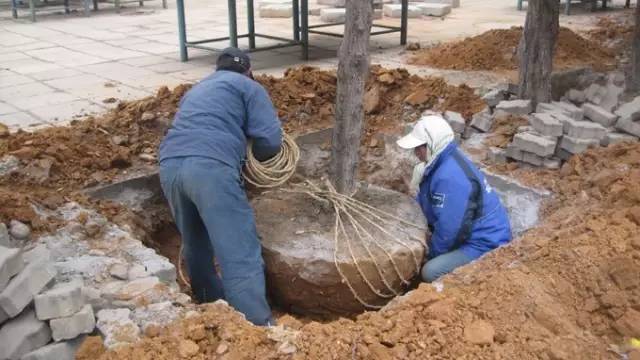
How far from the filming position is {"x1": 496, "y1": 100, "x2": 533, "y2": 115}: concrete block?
596 centimetres

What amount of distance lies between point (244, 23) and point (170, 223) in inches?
330

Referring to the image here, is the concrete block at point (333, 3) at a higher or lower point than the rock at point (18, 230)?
higher

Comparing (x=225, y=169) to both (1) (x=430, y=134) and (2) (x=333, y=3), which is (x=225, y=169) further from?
(2) (x=333, y=3)

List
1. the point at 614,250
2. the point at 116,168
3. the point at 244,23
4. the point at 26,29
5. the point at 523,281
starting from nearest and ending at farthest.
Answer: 1. the point at 523,281
2. the point at 614,250
3. the point at 116,168
4. the point at 26,29
5. the point at 244,23

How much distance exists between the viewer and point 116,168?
5219mm

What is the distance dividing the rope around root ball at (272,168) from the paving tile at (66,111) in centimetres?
239

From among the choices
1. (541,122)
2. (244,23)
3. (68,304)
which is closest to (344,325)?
(68,304)

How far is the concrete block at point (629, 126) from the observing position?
5434mm

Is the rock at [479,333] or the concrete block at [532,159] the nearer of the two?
the rock at [479,333]

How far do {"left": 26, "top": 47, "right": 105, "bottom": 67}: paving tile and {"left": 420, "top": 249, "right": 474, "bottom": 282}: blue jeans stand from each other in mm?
6468

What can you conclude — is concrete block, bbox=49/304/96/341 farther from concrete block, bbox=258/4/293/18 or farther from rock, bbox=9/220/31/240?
concrete block, bbox=258/4/293/18

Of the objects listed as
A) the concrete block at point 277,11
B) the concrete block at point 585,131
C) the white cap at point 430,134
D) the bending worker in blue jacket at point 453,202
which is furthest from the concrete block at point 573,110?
the concrete block at point 277,11

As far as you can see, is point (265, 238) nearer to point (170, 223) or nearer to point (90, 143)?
point (170, 223)

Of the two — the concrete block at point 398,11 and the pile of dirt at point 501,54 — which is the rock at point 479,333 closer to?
the pile of dirt at point 501,54
